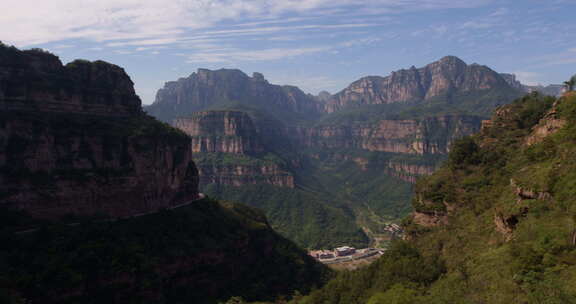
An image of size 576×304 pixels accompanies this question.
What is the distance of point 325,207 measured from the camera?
194000 millimetres

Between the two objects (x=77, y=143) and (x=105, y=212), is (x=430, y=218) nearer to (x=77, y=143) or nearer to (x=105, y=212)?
(x=105, y=212)

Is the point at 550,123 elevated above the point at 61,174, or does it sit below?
above

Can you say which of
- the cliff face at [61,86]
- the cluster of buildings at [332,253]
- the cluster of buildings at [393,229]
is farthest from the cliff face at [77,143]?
the cluster of buildings at [393,229]

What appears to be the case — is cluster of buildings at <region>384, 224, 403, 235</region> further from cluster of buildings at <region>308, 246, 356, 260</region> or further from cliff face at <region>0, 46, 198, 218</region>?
cliff face at <region>0, 46, 198, 218</region>

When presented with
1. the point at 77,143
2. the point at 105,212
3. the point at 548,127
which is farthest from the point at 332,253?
the point at 548,127

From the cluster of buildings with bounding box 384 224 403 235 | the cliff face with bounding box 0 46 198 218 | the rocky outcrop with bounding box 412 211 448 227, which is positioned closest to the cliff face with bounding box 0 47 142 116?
the cliff face with bounding box 0 46 198 218

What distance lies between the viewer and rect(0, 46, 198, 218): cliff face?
68.2 m

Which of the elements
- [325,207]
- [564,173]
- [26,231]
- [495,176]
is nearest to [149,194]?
[26,231]

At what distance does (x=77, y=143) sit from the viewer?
74688mm

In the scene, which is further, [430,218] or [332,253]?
[332,253]

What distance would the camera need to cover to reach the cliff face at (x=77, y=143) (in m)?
68.2

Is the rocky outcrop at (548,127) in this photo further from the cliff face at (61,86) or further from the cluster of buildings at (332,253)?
the cliff face at (61,86)

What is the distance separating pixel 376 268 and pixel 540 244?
29.8 metres

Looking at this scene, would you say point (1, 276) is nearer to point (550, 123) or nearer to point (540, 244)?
point (540, 244)
